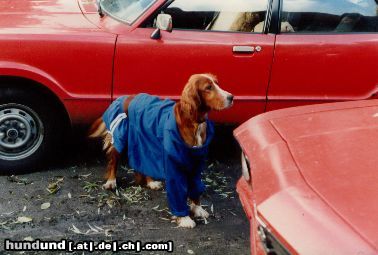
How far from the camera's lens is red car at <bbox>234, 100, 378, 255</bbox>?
2.07 m

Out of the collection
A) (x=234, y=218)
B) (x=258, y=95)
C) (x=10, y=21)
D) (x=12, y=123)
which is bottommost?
(x=234, y=218)

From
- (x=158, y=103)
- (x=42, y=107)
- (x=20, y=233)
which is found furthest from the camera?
(x=42, y=107)

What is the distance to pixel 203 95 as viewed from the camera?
13.2 feet

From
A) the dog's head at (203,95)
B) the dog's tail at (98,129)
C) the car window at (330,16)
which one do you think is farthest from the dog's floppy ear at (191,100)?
the car window at (330,16)

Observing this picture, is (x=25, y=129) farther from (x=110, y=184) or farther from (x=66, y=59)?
(x=110, y=184)

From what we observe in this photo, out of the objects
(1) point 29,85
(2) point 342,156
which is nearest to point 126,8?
(1) point 29,85

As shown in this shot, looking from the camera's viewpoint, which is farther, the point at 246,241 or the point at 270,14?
the point at 270,14

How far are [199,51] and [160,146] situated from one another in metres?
0.97

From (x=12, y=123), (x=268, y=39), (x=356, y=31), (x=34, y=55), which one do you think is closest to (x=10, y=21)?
(x=34, y=55)

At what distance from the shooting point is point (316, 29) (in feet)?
16.2

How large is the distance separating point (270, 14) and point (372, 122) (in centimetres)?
208

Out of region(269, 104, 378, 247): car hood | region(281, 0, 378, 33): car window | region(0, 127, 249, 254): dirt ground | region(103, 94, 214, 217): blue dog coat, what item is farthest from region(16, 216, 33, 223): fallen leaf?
region(281, 0, 378, 33): car window

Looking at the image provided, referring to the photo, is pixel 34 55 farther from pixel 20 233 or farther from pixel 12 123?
pixel 20 233

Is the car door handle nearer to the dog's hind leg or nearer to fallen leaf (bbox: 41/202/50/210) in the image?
the dog's hind leg
